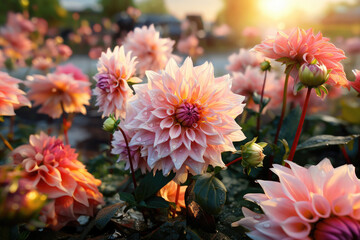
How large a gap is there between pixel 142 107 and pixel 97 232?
0.40 metres

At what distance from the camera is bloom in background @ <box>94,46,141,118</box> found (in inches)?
29.5

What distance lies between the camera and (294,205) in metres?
0.47

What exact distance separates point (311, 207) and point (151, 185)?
12.9 inches

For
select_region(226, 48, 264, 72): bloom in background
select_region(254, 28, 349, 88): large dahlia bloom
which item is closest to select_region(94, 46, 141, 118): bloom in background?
select_region(254, 28, 349, 88): large dahlia bloom

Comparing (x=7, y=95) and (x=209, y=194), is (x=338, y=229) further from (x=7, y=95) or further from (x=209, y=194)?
(x=7, y=95)

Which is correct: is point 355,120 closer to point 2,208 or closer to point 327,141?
point 327,141

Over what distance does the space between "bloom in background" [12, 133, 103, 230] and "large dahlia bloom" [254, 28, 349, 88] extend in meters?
0.56

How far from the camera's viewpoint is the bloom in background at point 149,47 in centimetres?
105

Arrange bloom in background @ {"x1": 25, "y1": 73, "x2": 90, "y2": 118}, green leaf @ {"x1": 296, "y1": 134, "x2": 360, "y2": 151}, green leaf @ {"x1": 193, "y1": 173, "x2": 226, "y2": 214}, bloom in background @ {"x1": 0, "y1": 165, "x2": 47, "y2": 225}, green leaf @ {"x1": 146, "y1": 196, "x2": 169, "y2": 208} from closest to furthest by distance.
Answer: bloom in background @ {"x1": 0, "y1": 165, "x2": 47, "y2": 225}
green leaf @ {"x1": 193, "y1": 173, "x2": 226, "y2": 214}
green leaf @ {"x1": 146, "y1": 196, "x2": 169, "y2": 208}
green leaf @ {"x1": 296, "y1": 134, "x2": 360, "y2": 151}
bloom in background @ {"x1": 25, "y1": 73, "x2": 90, "y2": 118}

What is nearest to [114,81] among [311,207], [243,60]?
[311,207]

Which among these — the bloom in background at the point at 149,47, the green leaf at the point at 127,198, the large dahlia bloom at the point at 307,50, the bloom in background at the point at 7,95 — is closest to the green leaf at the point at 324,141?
the large dahlia bloom at the point at 307,50

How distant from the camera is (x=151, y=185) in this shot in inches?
25.1

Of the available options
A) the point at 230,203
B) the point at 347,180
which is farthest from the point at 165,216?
the point at 347,180

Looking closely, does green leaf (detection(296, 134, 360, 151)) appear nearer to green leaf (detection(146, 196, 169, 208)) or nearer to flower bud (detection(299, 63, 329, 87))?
flower bud (detection(299, 63, 329, 87))
